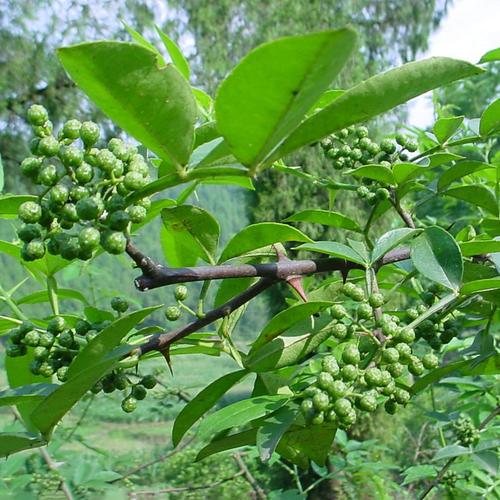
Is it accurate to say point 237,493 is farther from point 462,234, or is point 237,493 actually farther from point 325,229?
point 325,229

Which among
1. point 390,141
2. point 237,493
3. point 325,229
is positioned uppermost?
point 390,141

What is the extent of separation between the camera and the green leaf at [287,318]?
55 cm

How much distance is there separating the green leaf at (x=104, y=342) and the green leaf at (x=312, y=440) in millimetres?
171

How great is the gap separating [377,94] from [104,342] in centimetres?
25

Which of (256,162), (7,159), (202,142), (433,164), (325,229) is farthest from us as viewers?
(7,159)

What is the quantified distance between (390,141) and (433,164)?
100mm

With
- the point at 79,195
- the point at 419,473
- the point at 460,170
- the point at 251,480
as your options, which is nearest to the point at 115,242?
the point at 79,195

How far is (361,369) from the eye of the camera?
55 centimetres

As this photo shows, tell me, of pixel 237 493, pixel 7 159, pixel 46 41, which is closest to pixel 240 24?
pixel 46 41

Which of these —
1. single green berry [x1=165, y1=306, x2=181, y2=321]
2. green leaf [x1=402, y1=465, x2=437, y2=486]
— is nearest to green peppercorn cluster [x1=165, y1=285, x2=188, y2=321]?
single green berry [x1=165, y1=306, x2=181, y2=321]

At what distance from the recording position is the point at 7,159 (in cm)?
793

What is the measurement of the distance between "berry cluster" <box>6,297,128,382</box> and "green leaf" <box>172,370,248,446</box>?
0.09 meters

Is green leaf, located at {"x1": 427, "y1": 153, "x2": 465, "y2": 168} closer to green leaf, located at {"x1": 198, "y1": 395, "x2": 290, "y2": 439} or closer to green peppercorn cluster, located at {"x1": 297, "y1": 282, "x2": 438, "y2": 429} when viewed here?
green peppercorn cluster, located at {"x1": 297, "y1": 282, "x2": 438, "y2": 429}

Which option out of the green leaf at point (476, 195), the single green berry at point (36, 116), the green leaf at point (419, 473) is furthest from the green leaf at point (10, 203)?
the green leaf at point (419, 473)
